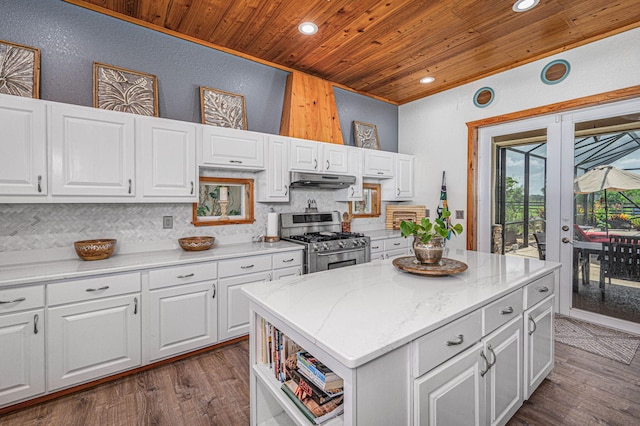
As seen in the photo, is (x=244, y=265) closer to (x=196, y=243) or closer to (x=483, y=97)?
(x=196, y=243)

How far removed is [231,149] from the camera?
2.98m

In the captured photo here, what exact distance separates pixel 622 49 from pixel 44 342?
17.4 ft

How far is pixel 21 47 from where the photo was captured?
229cm

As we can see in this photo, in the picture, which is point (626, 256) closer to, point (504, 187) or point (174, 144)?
point (504, 187)

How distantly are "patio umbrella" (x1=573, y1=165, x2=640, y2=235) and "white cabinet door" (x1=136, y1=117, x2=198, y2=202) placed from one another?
392 centimetres

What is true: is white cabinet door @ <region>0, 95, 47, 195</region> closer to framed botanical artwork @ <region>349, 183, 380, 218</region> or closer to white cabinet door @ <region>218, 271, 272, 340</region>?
white cabinet door @ <region>218, 271, 272, 340</region>

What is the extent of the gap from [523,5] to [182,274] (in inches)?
139

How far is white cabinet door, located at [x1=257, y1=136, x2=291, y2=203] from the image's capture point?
326 centimetres

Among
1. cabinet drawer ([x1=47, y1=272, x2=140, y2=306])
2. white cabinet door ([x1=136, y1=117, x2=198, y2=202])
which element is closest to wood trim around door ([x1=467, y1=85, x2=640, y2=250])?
white cabinet door ([x1=136, y1=117, x2=198, y2=202])

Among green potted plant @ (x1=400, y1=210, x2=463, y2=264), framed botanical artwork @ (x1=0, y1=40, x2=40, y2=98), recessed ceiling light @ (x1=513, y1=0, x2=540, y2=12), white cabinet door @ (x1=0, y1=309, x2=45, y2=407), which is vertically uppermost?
recessed ceiling light @ (x1=513, y1=0, x2=540, y2=12)

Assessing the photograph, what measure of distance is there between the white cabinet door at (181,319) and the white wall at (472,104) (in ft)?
11.0

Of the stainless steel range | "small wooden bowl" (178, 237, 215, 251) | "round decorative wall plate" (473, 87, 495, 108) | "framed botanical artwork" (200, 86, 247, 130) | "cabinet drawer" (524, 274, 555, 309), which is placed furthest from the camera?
"round decorative wall plate" (473, 87, 495, 108)

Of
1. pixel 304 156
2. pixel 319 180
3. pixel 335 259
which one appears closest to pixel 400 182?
pixel 319 180

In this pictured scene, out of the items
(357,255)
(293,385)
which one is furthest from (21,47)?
(357,255)
